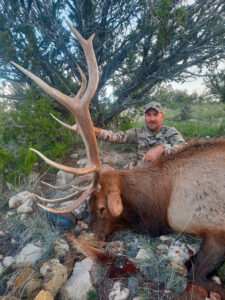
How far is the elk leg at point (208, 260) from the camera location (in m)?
1.98

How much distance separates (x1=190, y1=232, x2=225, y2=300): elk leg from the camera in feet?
6.49

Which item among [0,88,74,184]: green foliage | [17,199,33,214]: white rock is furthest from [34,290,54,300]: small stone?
[0,88,74,184]: green foliage

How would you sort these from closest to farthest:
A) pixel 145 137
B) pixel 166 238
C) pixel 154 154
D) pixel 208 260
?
pixel 208 260 → pixel 166 238 → pixel 154 154 → pixel 145 137

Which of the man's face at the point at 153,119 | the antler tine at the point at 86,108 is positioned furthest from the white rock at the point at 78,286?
the man's face at the point at 153,119

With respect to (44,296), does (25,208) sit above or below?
above

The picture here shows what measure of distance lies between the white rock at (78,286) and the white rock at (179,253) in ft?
2.62

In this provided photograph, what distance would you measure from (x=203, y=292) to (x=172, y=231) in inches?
29.1

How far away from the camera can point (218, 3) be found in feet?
16.0

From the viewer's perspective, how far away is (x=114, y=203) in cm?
235

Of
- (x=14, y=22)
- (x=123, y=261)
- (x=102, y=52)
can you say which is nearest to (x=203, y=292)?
(x=123, y=261)

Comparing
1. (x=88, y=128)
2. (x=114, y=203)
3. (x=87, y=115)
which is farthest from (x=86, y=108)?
(x=114, y=203)

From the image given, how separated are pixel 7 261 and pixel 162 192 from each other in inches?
70.6

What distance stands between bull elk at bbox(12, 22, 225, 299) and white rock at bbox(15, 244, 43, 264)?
0.51m

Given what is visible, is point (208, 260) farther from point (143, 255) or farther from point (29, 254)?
point (29, 254)
